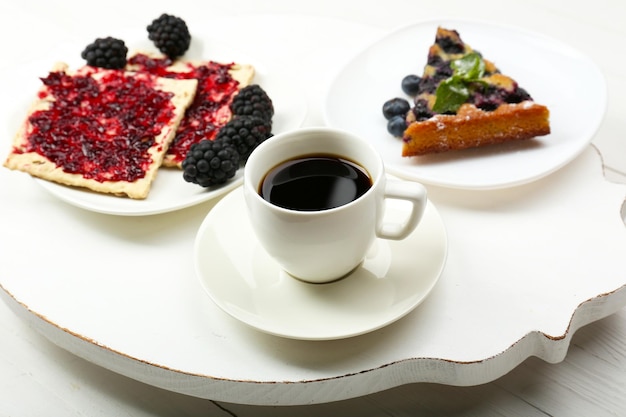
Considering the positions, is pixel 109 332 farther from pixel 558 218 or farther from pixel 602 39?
pixel 602 39

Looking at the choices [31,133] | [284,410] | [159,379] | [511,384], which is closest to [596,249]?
[511,384]

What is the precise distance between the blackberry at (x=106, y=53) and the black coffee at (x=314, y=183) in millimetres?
976

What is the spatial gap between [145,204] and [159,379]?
0.50 metres

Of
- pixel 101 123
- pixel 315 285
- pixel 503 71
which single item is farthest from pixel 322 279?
pixel 503 71

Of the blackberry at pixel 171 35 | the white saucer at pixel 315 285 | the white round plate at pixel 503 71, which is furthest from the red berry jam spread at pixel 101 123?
the white round plate at pixel 503 71

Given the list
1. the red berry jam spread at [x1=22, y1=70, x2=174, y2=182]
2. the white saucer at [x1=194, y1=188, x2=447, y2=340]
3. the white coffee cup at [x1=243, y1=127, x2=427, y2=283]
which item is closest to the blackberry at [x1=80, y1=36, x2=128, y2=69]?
the red berry jam spread at [x1=22, y1=70, x2=174, y2=182]

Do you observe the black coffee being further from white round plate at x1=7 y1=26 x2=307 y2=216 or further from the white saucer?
white round plate at x1=7 y1=26 x2=307 y2=216

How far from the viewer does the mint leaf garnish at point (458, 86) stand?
212 cm

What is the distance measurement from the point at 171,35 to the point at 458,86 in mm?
901

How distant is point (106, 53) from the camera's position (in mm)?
2271

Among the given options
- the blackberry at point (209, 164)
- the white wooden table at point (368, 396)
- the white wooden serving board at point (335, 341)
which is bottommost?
the white wooden table at point (368, 396)

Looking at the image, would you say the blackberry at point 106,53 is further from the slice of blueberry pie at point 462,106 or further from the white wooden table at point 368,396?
the slice of blueberry pie at point 462,106

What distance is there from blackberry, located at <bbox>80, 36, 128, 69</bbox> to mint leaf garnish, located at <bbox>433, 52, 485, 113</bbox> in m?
0.99

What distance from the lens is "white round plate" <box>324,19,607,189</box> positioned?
1.96 metres
